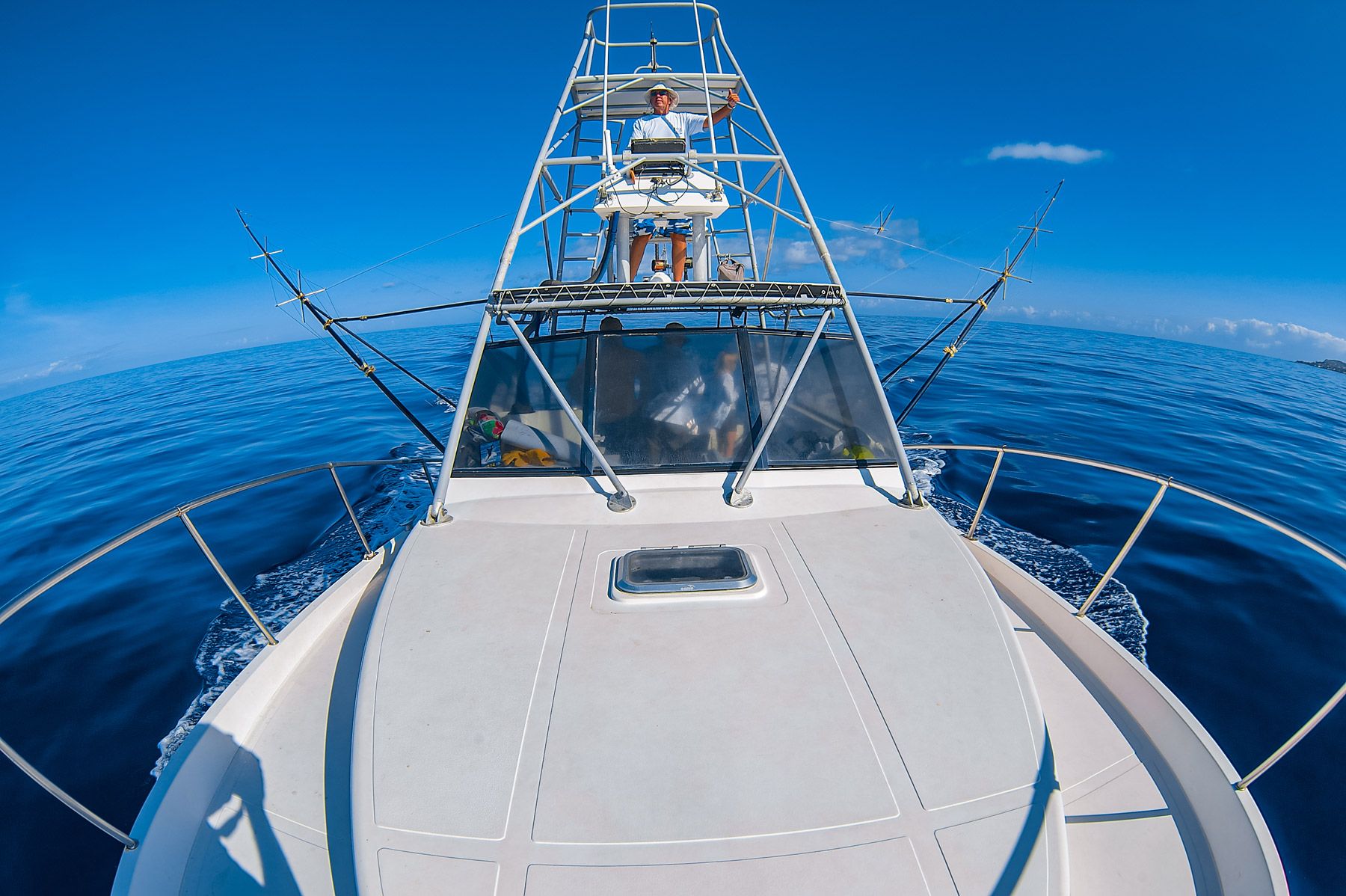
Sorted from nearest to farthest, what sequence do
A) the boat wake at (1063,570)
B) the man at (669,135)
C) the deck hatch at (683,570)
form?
the deck hatch at (683,570) → the boat wake at (1063,570) → the man at (669,135)

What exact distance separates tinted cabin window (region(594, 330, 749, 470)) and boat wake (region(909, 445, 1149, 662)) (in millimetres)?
1413

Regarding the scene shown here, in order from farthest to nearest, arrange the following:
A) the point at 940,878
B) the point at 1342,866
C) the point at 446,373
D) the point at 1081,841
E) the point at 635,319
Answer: the point at 635,319
the point at 446,373
the point at 1342,866
the point at 1081,841
the point at 940,878

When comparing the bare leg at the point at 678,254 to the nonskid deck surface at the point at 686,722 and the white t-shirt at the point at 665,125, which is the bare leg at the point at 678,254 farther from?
the nonskid deck surface at the point at 686,722

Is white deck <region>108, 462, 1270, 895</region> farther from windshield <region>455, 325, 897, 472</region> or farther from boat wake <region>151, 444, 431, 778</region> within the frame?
boat wake <region>151, 444, 431, 778</region>

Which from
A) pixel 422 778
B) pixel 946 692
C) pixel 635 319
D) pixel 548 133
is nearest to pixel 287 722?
pixel 422 778

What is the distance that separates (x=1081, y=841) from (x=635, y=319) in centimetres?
2154

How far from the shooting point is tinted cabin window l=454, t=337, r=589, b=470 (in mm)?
3525


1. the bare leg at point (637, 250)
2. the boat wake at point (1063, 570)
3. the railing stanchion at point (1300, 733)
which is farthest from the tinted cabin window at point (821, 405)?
the bare leg at point (637, 250)

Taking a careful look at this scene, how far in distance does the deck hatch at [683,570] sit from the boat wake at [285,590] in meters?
2.84

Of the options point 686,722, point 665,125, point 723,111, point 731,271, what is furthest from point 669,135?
point 686,722

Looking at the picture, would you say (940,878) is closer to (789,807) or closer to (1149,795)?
(789,807)

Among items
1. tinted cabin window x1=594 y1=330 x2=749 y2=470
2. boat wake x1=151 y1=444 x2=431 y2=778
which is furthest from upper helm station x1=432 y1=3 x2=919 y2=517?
boat wake x1=151 y1=444 x2=431 y2=778

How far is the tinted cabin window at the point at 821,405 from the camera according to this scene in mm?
3553

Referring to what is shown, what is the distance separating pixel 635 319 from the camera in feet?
72.2
